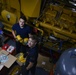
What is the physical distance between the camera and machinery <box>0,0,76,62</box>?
471 centimetres

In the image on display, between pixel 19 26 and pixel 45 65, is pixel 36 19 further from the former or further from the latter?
pixel 45 65

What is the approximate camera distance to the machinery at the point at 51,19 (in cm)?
471

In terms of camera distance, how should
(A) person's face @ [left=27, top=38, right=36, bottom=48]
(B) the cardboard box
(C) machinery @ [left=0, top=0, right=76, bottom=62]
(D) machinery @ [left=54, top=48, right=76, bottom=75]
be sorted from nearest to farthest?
(D) machinery @ [left=54, top=48, right=76, bottom=75]
(A) person's face @ [left=27, top=38, right=36, bottom=48]
(B) the cardboard box
(C) machinery @ [left=0, top=0, right=76, bottom=62]

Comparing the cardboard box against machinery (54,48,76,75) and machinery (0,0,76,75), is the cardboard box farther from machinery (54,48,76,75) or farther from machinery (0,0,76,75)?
machinery (54,48,76,75)

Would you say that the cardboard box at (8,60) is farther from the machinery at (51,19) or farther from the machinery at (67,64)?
A: the machinery at (67,64)

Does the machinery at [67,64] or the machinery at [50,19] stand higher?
the machinery at [67,64]

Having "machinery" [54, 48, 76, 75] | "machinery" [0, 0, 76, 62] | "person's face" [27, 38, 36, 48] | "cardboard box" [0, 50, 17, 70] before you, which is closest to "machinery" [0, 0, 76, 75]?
"machinery" [0, 0, 76, 62]

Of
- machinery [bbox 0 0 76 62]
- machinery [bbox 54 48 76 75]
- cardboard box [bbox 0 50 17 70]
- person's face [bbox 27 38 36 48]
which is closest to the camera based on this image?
machinery [bbox 54 48 76 75]

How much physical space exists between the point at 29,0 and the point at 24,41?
1.05m

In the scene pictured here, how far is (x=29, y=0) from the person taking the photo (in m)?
4.80

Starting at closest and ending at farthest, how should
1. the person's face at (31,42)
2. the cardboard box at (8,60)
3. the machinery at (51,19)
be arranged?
the person's face at (31,42)
the cardboard box at (8,60)
the machinery at (51,19)

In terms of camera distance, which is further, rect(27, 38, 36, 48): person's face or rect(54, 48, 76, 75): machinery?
rect(27, 38, 36, 48): person's face

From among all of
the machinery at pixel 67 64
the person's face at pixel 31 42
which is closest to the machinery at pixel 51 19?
the person's face at pixel 31 42

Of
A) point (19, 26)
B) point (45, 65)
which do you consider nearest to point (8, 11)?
point (19, 26)
